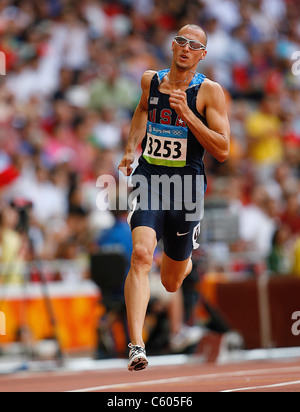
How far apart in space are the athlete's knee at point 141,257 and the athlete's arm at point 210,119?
90 cm

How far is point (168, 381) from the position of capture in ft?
25.6

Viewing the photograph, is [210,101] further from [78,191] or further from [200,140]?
[78,191]

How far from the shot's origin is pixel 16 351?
12070 mm

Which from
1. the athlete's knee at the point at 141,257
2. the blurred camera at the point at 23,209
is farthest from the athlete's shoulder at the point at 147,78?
the blurred camera at the point at 23,209

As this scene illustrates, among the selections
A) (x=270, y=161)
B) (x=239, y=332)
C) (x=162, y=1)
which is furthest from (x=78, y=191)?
(x=162, y=1)

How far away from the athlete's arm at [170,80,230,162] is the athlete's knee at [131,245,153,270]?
90 centimetres

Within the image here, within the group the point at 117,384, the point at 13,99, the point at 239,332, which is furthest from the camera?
the point at 13,99

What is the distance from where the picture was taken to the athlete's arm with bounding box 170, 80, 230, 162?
668 centimetres

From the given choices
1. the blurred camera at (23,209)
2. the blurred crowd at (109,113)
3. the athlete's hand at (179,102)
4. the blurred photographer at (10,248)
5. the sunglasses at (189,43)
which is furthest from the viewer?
the blurred crowd at (109,113)

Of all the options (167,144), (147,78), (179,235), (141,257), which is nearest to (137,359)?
(141,257)

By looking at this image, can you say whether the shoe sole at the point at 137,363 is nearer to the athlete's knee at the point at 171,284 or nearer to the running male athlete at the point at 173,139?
the running male athlete at the point at 173,139

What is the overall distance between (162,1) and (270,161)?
5082 millimetres

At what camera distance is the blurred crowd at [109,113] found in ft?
44.3

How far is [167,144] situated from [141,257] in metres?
0.96
